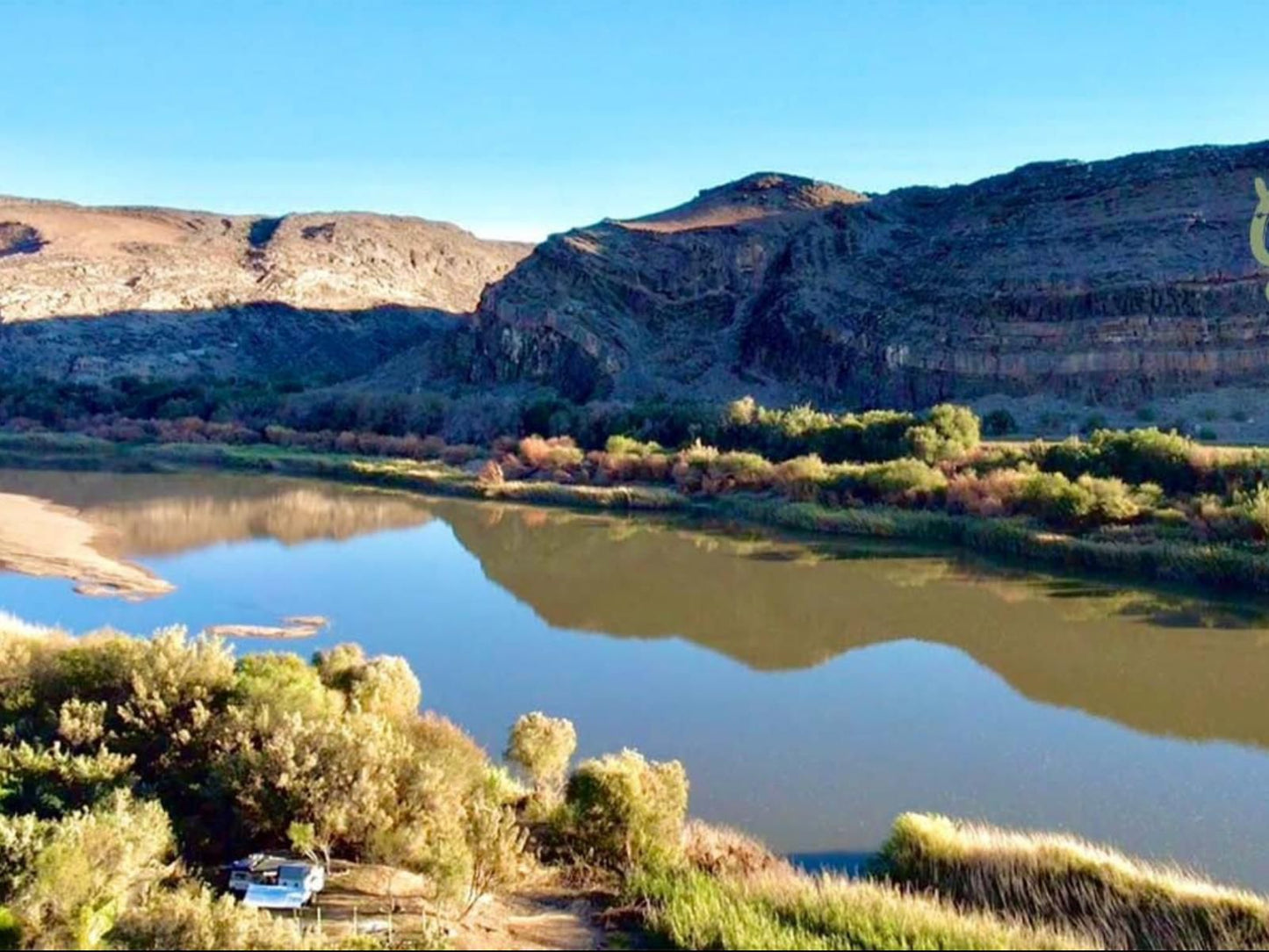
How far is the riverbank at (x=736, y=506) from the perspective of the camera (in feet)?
60.2

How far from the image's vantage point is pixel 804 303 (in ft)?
149

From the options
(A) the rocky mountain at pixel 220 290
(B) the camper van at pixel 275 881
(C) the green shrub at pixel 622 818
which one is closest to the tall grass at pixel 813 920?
(C) the green shrub at pixel 622 818

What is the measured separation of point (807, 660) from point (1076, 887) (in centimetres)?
784

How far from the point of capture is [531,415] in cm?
4122

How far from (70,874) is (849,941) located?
370cm

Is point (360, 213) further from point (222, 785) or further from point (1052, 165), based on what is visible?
point (222, 785)

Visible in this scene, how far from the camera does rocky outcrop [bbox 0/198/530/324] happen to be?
69.6 m

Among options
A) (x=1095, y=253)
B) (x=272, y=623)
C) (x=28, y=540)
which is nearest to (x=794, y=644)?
(x=272, y=623)

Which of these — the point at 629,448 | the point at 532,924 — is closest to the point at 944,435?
the point at 629,448

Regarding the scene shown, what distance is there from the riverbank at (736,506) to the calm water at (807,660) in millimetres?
1189

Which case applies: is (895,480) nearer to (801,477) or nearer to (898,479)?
(898,479)

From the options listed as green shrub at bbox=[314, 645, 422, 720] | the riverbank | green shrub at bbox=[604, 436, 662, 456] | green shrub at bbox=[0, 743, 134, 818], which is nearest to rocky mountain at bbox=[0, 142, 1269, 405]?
green shrub at bbox=[604, 436, 662, 456]

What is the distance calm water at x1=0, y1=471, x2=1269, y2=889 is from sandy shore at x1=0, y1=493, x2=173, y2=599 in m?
0.62

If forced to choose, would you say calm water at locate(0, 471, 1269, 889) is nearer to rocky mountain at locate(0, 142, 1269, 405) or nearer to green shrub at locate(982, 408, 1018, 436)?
green shrub at locate(982, 408, 1018, 436)
